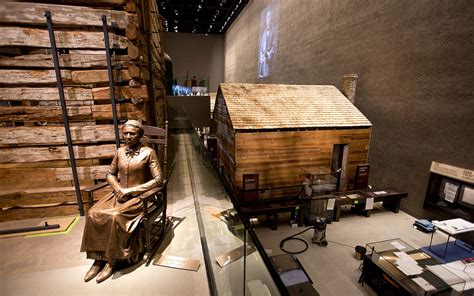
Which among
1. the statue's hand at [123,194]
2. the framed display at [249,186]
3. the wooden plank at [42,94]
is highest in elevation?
the wooden plank at [42,94]

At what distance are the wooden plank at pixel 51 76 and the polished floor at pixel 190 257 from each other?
2.28 meters

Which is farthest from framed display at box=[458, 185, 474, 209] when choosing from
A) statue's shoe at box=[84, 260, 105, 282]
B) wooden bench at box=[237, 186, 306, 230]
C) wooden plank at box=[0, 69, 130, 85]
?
wooden plank at box=[0, 69, 130, 85]

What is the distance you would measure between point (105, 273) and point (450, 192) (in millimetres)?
7324

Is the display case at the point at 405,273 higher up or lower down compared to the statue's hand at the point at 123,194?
lower down

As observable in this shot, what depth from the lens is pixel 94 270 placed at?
3.10 metres

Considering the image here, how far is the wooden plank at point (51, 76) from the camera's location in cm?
393

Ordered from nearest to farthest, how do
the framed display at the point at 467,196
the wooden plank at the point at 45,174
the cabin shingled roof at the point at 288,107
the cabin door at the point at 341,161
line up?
the wooden plank at the point at 45,174 < the framed display at the point at 467,196 < the cabin shingled roof at the point at 288,107 < the cabin door at the point at 341,161

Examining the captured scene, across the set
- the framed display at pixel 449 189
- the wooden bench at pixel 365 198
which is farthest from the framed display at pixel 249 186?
the framed display at pixel 449 189

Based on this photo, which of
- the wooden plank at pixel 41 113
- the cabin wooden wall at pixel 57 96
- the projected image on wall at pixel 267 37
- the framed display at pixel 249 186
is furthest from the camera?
the projected image on wall at pixel 267 37

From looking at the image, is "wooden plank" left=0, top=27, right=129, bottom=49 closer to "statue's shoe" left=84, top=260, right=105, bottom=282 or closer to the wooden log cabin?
the wooden log cabin

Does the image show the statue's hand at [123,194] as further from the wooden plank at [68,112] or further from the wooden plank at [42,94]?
the wooden plank at [42,94]

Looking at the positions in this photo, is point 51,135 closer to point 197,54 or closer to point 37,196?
point 37,196

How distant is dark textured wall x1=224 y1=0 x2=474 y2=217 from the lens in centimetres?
537

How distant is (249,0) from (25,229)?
764 inches
